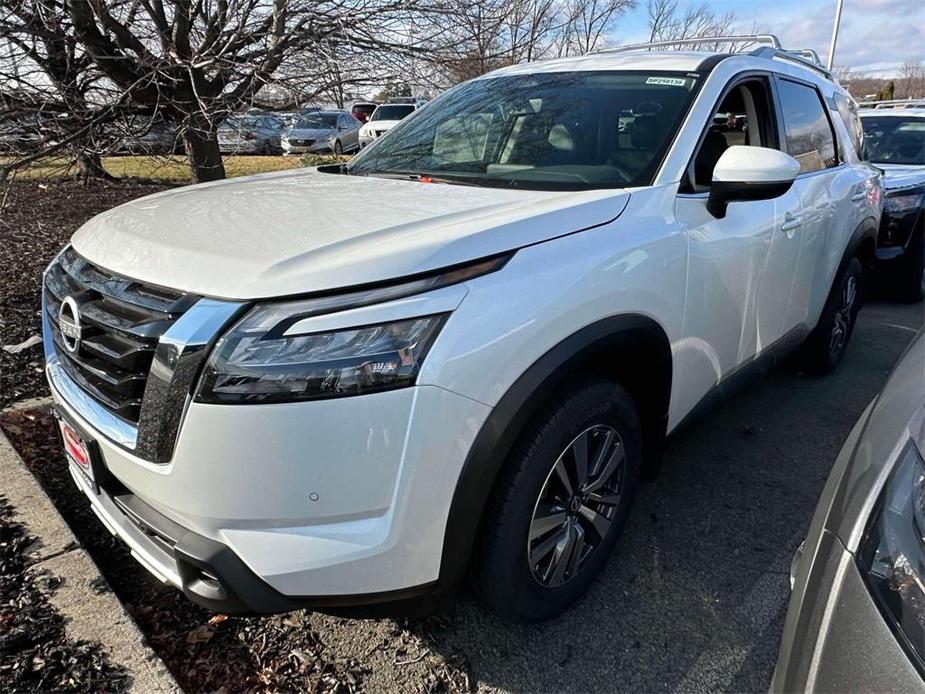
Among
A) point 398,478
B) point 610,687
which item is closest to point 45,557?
point 398,478

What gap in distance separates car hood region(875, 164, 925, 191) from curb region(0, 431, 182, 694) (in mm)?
6465

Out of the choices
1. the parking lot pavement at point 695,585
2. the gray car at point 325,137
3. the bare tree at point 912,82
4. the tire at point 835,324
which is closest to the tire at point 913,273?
the tire at point 835,324

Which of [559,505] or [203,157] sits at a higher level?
[203,157]

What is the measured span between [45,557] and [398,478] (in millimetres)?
1666

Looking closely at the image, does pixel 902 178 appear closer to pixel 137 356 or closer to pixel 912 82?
pixel 137 356

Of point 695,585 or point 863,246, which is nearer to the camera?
point 695,585

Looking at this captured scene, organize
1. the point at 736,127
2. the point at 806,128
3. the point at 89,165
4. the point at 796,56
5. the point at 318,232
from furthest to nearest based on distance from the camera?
the point at 89,165 → the point at 796,56 → the point at 806,128 → the point at 736,127 → the point at 318,232

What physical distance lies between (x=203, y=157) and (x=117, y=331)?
17.3 feet

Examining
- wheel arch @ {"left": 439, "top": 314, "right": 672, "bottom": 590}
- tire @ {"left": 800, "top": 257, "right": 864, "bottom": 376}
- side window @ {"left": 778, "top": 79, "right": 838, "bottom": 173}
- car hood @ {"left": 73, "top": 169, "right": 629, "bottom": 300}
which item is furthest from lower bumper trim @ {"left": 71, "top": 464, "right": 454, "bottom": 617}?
tire @ {"left": 800, "top": 257, "right": 864, "bottom": 376}

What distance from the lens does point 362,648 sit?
2.19 m

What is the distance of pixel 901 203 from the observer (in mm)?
6047

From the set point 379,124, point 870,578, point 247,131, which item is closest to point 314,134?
point 379,124

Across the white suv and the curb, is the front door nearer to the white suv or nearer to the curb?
the white suv

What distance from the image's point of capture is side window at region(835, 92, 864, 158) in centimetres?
428
